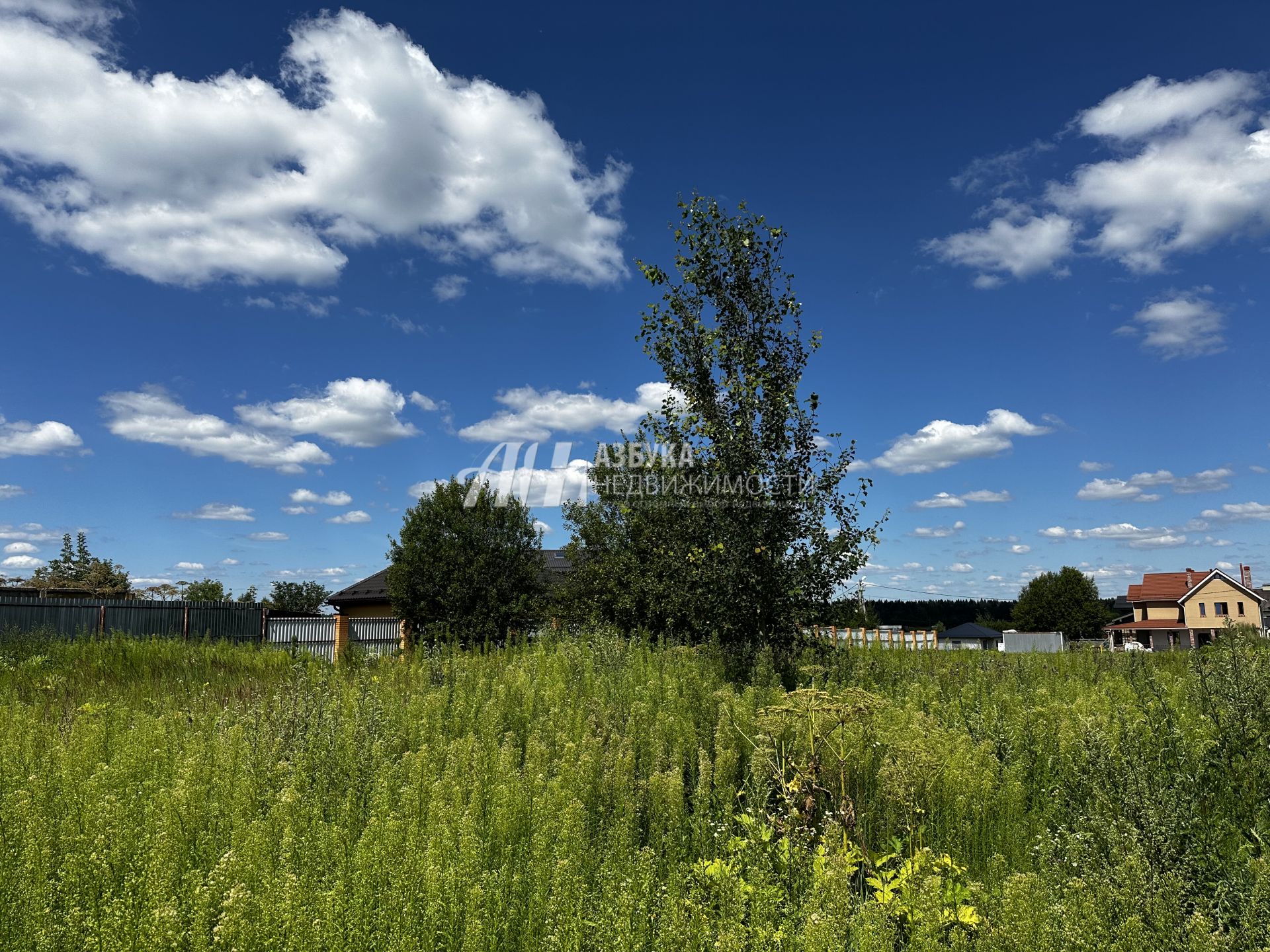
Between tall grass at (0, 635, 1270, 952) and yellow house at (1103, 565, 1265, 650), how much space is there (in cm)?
5737

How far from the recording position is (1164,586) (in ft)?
203

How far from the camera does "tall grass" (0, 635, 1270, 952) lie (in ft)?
8.95

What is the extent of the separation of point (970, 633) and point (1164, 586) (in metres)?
28.0

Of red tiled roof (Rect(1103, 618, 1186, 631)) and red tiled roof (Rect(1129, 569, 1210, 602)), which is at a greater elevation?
red tiled roof (Rect(1129, 569, 1210, 602))

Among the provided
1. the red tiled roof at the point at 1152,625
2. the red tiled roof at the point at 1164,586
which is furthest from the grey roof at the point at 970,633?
the red tiled roof at the point at 1164,586

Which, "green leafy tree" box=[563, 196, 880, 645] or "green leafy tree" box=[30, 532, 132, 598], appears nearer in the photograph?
"green leafy tree" box=[563, 196, 880, 645]

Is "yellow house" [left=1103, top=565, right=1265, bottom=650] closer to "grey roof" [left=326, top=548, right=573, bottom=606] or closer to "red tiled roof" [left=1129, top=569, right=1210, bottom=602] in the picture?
"red tiled roof" [left=1129, top=569, right=1210, bottom=602]

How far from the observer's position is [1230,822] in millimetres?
4246

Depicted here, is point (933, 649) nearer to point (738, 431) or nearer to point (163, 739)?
point (738, 431)

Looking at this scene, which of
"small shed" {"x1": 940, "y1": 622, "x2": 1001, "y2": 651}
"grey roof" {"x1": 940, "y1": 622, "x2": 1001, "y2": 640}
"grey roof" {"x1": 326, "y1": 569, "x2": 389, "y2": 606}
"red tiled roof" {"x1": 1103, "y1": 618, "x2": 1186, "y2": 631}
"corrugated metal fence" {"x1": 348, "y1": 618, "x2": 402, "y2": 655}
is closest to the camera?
"corrugated metal fence" {"x1": 348, "y1": 618, "x2": 402, "y2": 655}

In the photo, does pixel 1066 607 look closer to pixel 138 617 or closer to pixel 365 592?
pixel 365 592

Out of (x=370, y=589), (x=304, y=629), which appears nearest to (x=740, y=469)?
(x=304, y=629)

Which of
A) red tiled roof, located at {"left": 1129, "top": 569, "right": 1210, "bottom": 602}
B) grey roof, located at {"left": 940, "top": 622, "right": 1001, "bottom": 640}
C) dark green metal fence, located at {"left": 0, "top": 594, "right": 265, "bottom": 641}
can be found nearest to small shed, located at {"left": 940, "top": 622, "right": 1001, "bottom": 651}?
grey roof, located at {"left": 940, "top": 622, "right": 1001, "bottom": 640}

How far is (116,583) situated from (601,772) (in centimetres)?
4621
